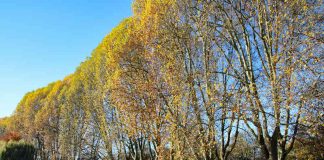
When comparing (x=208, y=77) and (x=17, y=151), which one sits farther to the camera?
(x=17, y=151)

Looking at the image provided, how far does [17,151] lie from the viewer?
1947cm

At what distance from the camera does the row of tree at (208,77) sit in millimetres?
8633

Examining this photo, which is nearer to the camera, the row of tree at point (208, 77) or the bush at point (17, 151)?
the row of tree at point (208, 77)

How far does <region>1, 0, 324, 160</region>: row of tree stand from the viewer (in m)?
8.63

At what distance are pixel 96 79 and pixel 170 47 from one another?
1073cm

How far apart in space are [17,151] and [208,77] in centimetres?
1409

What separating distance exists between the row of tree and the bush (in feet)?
16.3

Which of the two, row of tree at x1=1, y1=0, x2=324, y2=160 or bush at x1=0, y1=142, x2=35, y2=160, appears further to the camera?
bush at x1=0, y1=142, x2=35, y2=160

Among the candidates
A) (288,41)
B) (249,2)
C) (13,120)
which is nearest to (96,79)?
(249,2)

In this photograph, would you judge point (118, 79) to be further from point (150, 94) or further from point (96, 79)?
point (96, 79)

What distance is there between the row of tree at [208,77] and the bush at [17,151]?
16.3 feet

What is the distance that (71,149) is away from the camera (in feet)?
101

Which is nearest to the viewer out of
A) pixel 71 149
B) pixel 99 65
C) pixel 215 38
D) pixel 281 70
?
pixel 281 70

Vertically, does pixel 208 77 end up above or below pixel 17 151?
above
